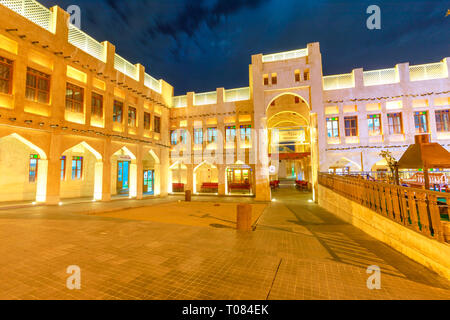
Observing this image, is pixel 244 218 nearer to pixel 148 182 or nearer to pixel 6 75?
pixel 6 75

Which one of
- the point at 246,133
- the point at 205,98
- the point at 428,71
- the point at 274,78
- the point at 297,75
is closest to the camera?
the point at 428,71

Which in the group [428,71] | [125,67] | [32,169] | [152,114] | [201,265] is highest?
[125,67]

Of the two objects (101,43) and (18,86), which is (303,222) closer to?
(18,86)

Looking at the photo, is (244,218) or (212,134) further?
(212,134)

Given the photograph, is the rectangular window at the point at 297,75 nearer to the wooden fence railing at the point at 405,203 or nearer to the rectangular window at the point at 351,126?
the rectangular window at the point at 351,126

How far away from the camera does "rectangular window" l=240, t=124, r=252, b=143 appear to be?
1892cm

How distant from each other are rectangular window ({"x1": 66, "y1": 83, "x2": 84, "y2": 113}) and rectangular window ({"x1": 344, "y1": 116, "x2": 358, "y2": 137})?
65.4ft

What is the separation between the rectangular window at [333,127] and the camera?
1644 centimetres

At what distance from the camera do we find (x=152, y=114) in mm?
19250

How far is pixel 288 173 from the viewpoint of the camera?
4488cm

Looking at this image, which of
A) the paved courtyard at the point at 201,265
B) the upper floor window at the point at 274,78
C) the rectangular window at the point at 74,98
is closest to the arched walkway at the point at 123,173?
the rectangular window at the point at 74,98

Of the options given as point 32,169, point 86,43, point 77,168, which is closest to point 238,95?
point 86,43

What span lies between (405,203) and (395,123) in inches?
576

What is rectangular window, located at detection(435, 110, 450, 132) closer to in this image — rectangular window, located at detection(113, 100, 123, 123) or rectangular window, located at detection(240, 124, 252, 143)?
rectangular window, located at detection(240, 124, 252, 143)
